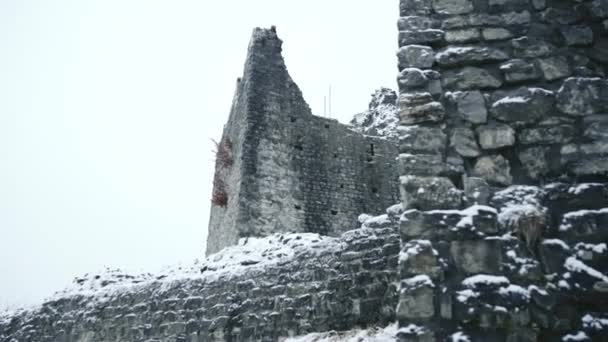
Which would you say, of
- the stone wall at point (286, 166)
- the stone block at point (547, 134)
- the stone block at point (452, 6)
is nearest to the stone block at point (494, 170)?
the stone block at point (547, 134)

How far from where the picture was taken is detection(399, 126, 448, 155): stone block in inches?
131

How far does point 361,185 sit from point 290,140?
238 centimetres

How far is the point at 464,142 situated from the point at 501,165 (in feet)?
0.86

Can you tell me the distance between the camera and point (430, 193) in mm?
3219

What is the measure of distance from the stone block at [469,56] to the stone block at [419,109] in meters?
0.28

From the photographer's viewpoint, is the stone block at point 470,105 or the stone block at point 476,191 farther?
the stone block at point 470,105

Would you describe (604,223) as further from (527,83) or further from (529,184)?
(527,83)

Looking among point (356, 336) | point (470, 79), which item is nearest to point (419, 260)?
point (470, 79)

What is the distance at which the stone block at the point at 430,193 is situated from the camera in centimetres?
319

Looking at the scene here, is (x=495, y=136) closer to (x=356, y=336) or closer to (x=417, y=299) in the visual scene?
(x=417, y=299)

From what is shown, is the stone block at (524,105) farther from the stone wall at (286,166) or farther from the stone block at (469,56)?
the stone wall at (286,166)

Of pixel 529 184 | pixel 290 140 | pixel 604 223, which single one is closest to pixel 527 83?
pixel 529 184

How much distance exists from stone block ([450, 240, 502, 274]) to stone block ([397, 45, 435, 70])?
122 centimetres

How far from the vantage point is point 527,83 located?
337cm
